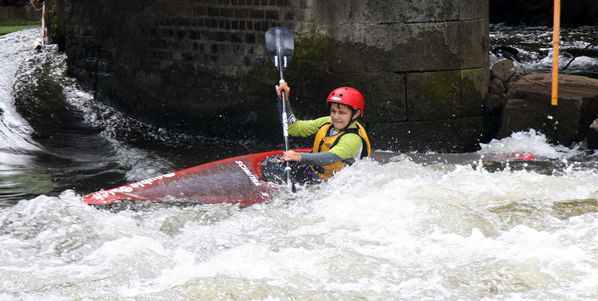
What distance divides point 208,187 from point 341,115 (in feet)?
4.05

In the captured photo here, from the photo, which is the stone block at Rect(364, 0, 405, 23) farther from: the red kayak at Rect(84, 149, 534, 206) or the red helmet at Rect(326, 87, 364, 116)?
the red kayak at Rect(84, 149, 534, 206)

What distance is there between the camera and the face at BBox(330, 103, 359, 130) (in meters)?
5.54

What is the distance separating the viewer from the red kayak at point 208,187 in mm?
5164

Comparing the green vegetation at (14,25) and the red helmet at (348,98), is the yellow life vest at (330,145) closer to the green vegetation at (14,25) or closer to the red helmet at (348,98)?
the red helmet at (348,98)

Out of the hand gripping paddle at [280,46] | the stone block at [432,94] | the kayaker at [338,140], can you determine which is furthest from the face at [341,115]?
the stone block at [432,94]

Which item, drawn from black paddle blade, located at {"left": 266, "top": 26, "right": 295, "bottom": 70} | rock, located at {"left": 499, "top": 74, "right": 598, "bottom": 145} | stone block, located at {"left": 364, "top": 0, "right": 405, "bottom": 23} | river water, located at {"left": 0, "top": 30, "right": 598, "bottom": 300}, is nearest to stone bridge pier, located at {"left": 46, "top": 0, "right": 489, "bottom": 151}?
stone block, located at {"left": 364, "top": 0, "right": 405, "bottom": 23}

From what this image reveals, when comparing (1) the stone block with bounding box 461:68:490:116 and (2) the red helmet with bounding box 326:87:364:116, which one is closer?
(2) the red helmet with bounding box 326:87:364:116

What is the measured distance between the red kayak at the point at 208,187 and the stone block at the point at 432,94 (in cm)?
212

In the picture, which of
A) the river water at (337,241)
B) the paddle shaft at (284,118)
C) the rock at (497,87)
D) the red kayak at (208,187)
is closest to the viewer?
the river water at (337,241)

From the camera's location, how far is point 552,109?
740cm

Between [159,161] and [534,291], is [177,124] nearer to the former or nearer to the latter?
[159,161]

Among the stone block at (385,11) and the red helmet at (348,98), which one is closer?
the red helmet at (348,98)

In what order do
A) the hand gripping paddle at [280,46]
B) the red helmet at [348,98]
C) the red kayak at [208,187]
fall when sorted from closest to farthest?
the red kayak at [208,187], the red helmet at [348,98], the hand gripping paddle at [280,46]

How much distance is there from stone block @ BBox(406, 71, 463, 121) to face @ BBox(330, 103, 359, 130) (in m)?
1.76
